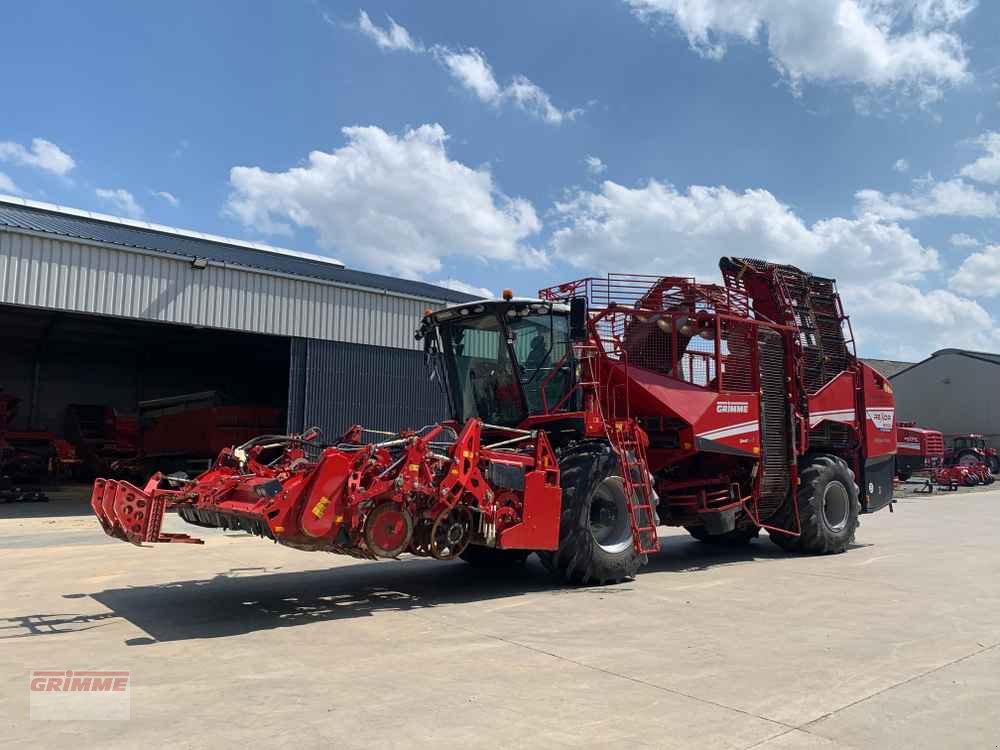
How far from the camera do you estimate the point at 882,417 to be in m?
12.4

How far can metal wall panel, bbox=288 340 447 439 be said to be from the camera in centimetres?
1856

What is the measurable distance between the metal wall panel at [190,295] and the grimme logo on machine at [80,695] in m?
12.1

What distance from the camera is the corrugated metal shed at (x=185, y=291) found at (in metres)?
15.0

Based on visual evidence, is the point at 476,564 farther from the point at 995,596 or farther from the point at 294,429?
the point at 294,429

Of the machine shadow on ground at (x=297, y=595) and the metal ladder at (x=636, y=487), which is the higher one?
the metal ladder at (x=636, y=487)

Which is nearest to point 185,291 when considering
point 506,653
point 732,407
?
point 732,407

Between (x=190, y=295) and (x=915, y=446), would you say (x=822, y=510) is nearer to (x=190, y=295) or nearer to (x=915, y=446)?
(x=190, y=295)

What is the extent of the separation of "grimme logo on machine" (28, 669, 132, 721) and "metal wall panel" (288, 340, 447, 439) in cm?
1338

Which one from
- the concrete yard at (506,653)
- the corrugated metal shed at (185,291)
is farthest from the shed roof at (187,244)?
the concrete yard at (506,653)

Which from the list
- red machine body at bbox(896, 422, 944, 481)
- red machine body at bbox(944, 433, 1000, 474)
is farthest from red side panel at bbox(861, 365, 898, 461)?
red machine body at bbox(944, 433, 1000, 474)

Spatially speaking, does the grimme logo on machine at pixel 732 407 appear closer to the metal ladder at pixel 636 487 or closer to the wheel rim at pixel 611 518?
the metal ladder at pixel 636 487

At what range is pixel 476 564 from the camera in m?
9.58

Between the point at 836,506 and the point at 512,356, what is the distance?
5830 mm

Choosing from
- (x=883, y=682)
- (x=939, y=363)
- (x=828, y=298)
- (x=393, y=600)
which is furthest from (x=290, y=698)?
(x=939, y=363)
